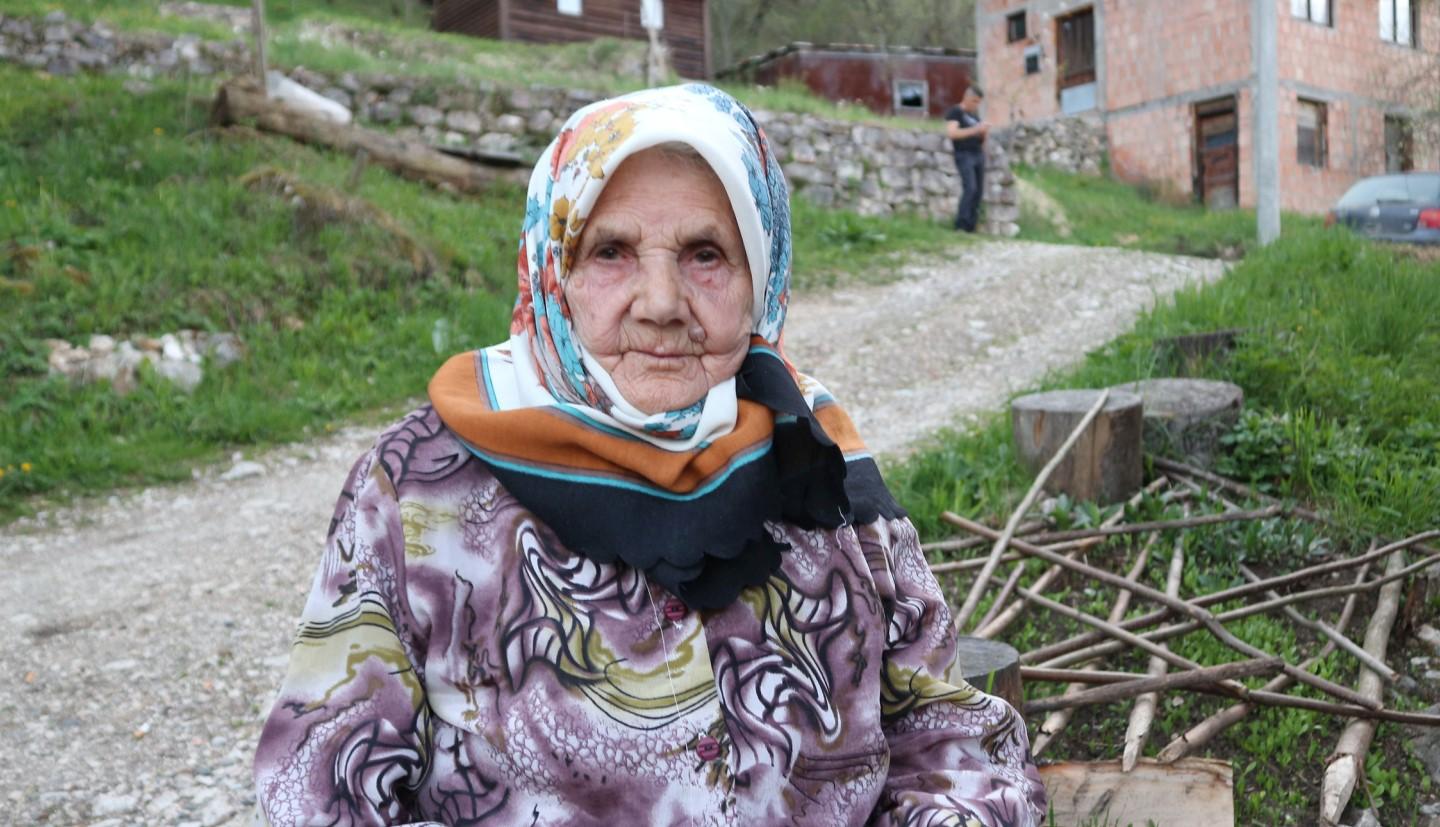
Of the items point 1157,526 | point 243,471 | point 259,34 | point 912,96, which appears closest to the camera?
point 1157,526

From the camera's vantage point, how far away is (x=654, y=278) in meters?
1.50

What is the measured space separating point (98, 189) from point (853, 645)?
782 centimetres

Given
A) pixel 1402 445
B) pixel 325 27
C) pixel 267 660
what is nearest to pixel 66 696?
pixel 267 660

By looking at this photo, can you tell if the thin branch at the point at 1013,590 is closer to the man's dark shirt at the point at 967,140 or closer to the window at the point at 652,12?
the man's dark shirt at the point at 967,140

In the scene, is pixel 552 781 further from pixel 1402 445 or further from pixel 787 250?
pixel 1402 445

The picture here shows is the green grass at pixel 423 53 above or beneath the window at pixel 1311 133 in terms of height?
above

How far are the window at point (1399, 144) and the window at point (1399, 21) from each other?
66 centimetres

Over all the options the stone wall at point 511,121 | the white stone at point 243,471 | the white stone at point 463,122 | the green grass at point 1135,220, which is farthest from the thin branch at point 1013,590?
the white stone at point 463,122

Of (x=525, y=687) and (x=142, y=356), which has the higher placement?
(x=142, y=356)

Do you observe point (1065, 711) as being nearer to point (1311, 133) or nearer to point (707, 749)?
point (707, 749)

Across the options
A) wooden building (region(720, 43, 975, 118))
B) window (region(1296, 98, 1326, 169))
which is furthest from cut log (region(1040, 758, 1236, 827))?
wooden building (region(720, 43, 975, 118))

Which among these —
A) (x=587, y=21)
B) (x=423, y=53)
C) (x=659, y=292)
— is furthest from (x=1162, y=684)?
(x=587, y=21)

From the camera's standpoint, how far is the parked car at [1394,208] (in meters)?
7.41

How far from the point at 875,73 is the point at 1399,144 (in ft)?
64.1
